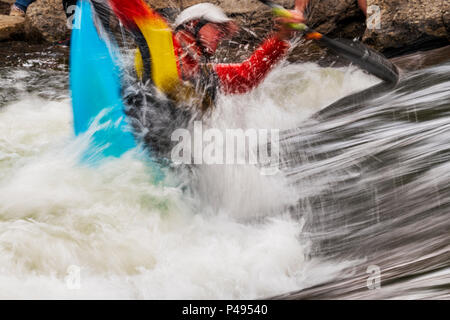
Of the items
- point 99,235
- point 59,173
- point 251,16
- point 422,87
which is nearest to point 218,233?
point 99,235

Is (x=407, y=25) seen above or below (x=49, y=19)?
below

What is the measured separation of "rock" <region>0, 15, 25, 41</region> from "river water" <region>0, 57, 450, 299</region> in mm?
2014

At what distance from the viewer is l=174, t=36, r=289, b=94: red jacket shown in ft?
7.92

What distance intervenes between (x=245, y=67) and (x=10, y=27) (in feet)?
9.90

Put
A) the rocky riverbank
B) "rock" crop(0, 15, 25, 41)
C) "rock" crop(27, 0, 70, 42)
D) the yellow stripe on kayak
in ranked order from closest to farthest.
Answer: the yellow stripe on kayak
the rocky riverbank
"rock" crop(0, 15, 25, 41)
"rock" crop(27, 0, 70, 42)

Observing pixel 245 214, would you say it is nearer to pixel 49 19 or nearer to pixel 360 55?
pixel 360 55

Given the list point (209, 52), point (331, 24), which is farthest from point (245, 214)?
point (331, 24)

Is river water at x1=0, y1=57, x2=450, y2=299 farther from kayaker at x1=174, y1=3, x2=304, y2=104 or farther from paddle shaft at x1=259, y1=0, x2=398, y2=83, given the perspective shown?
paddle shaft at x1=259, y1=0, x2=398, y2=83

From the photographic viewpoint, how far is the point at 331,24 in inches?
181

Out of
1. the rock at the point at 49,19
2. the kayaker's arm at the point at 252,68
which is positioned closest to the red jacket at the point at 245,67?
the kayaker's arm at the point at 252,68

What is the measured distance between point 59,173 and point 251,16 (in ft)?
8.63

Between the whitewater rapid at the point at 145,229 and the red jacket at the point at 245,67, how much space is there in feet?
0.24

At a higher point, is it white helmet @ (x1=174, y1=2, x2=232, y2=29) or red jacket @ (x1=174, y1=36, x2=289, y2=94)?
white helmet @ (x1=174, y1=2, x2=232, y2=29)

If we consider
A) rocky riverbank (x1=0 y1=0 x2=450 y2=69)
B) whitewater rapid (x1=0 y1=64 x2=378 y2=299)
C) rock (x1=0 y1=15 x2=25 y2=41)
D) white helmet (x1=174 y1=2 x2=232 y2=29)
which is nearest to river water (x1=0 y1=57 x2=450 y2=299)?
whitewater rapid (x1=0 y1=64 x2=378 y2=299)
